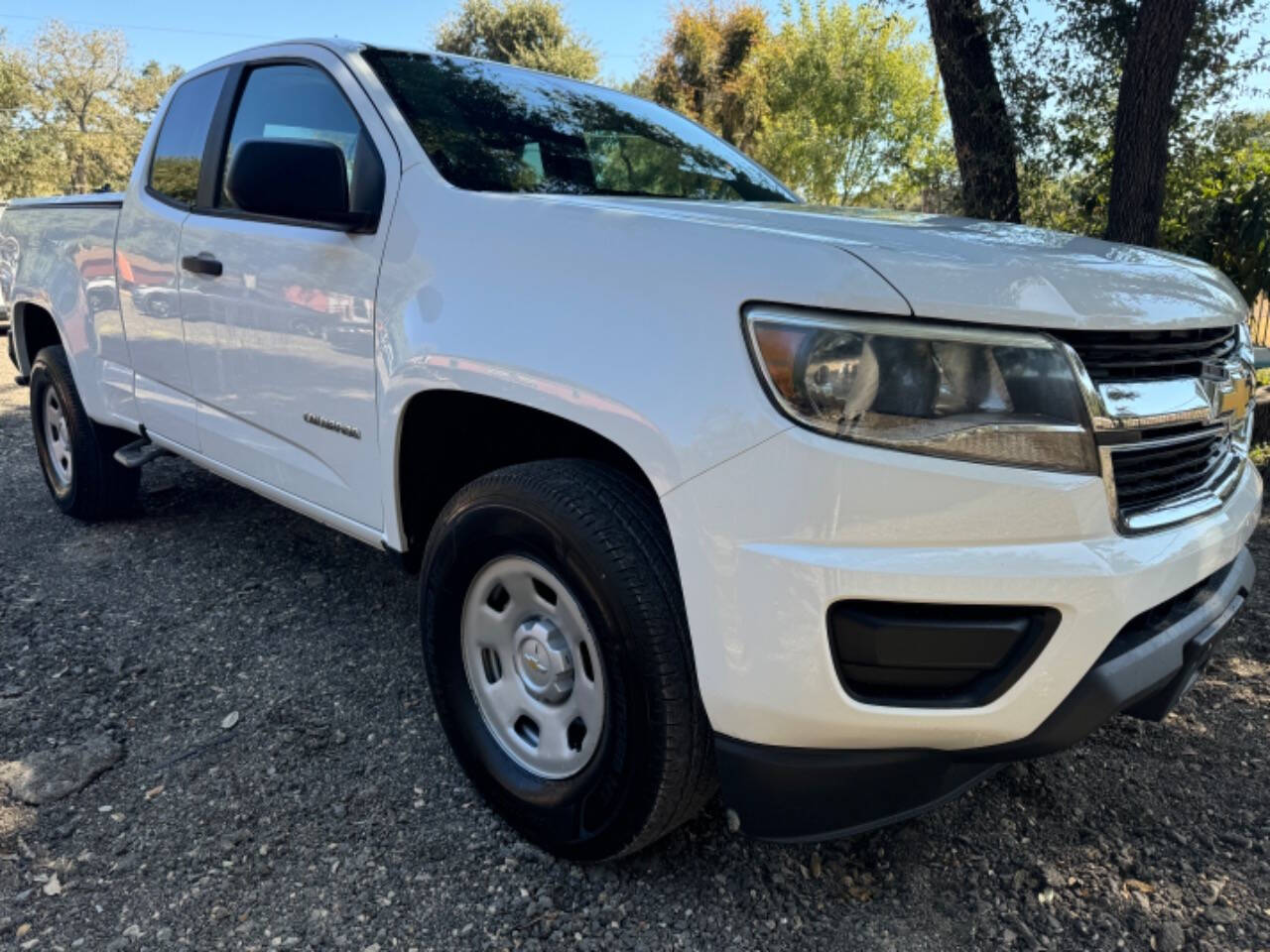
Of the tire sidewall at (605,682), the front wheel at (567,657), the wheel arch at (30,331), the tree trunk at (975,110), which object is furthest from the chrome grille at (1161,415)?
the wheel arch at (30,331)

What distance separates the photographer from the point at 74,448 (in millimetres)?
4219

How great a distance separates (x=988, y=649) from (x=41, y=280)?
4465 mm

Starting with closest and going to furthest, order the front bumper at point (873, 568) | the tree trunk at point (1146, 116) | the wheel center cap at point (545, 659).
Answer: the front bumper at point (873, 568) → the wheel center cap at point (545, 659) → the tree trunk at point (1146, 116)

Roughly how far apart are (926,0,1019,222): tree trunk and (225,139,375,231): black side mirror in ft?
13.7

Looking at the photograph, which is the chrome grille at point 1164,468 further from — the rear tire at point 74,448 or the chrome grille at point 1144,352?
the rear tire at point 74,448

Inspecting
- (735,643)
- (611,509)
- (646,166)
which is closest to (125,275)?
(646,166)

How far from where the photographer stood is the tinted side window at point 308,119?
244cm

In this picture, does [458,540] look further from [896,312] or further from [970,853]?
[970,853]

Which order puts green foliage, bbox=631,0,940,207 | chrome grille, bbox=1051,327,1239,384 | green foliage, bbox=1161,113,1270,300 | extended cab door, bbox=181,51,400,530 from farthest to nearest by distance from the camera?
green foliage, bbox=631,0,940,207 < green foliage, bbox=1161,113,1270,300 < extended cab door, bbox=181,51,400,530 < chrome grille, bbox=1051,327,1239,384

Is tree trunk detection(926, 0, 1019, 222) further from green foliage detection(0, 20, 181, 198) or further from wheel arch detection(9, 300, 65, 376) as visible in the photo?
green foliage detection(0, 20, 181, 198)

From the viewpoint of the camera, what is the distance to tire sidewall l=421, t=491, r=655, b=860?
179 centimetres

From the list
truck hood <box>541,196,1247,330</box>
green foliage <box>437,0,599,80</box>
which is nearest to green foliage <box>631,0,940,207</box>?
green foliage <box>437,0,599,80</box>

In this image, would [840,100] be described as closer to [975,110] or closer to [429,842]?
[975,110]

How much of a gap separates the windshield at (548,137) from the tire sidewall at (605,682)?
90cm
